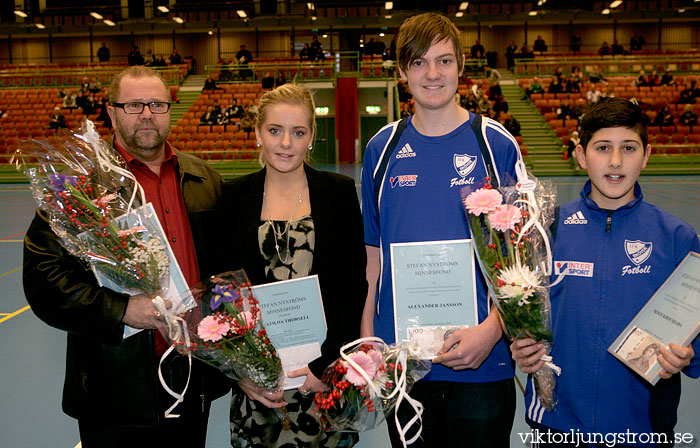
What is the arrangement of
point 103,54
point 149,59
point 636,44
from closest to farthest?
point 149,59, point 636,44, point 103,54

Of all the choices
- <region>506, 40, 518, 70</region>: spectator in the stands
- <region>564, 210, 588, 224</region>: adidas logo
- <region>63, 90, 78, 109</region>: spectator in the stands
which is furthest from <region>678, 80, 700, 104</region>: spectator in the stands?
<region>63, 90, 78, 109</region>: spectator in the stands

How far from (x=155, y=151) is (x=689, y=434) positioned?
3.18 m

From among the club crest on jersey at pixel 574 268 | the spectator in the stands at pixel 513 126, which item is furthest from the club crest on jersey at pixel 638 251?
the spectator in the stands at pixel 513 126

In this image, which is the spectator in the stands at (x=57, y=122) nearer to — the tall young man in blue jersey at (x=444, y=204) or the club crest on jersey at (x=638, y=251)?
the tall young man in blue jersey at (x=444, y=204)

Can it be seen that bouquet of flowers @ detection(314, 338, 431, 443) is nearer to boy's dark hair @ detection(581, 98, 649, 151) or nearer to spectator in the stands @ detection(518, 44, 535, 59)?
boy's dark hair @ detection(581, 98, 649, 151)

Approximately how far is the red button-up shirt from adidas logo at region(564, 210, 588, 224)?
1.52m

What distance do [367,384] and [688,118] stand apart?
22.0 meters

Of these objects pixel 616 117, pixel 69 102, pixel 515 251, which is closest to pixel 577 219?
pixel 616 117

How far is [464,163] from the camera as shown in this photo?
1.98 m

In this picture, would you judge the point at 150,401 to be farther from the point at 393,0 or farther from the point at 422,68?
the point at 393,0

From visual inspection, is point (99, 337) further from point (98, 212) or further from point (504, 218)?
point (504, 218)

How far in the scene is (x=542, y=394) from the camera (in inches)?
77.9

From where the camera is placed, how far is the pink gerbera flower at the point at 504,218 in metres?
1.69

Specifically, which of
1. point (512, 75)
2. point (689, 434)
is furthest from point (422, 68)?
point (512, 75)
